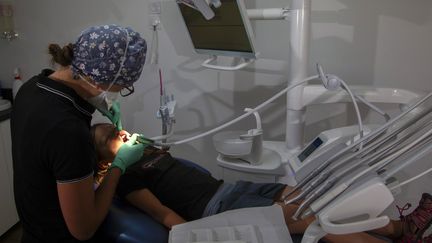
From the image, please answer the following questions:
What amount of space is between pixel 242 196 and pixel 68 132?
30.9 inches

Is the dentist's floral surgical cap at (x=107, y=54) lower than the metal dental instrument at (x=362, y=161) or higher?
higher

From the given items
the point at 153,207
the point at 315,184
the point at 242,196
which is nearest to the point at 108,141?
the point at 153,207

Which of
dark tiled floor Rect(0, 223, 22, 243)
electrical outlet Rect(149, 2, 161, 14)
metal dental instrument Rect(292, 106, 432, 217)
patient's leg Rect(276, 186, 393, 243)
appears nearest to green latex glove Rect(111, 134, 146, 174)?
patient's leg Rect(276, 186, 393, 243)

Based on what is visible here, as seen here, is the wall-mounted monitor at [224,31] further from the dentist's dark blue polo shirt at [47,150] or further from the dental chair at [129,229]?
the dental chair at [129,229]

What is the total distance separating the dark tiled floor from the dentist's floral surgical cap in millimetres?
1543

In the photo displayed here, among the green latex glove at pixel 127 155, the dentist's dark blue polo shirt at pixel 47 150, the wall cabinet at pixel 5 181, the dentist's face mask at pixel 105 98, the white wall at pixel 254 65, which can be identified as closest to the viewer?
the dentist's dark blue polo shirt at pixel 47 150

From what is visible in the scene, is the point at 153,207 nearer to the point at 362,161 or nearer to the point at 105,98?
the point at 105,98

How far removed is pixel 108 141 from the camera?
1.53 metres

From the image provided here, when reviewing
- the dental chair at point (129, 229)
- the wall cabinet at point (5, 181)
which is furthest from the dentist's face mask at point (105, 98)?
the wall cabinet at point (5, 181)

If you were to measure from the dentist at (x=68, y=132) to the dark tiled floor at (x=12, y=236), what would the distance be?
3.66 ft

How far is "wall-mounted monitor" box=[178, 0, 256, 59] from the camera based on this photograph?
1383 millimetres

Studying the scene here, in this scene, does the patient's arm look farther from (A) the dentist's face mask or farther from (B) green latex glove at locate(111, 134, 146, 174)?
(A) the dentist's face mask

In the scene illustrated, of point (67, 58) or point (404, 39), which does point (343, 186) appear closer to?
point (67, 58)

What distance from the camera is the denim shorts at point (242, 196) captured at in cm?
148
